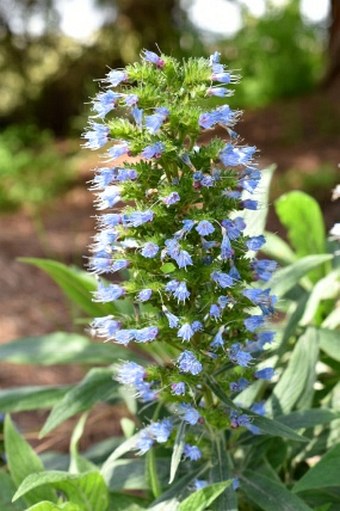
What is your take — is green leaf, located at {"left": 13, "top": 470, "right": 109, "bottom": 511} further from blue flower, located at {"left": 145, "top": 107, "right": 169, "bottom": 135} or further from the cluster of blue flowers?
blue flower, located at {"left": 145, "top": 107, "right": 169, "bottom": 135}

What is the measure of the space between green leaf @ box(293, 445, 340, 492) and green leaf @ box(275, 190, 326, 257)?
3.99 feet

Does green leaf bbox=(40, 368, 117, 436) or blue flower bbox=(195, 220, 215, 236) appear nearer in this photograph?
blue flower bbox=(195, 220, 215, 236)

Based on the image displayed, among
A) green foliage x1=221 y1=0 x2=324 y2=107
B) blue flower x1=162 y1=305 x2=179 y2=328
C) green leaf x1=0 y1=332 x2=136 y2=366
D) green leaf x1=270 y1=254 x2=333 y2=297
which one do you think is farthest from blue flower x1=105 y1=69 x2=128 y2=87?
green foliage x1=221 y1=0 x2=324 y2=107

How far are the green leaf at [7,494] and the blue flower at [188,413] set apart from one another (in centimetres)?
61

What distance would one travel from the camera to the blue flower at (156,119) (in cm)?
154

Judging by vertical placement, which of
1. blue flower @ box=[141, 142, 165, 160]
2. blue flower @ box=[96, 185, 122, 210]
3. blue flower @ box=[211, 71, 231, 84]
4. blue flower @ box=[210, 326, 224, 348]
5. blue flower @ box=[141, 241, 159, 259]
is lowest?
blue flower @ box=[210, 326, 224, 348]

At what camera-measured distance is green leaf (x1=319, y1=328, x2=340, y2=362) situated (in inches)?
91.6

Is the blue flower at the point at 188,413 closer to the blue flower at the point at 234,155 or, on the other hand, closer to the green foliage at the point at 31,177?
the blue flower at the point at 234,155

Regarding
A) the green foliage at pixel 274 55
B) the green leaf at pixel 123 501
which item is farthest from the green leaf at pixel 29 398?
the green foliage at pixel 274 55

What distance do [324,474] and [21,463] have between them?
82cm

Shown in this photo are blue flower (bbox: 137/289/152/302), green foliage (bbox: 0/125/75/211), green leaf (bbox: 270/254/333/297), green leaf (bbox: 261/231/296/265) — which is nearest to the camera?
blue flower (bbox: 137/289/152/302)

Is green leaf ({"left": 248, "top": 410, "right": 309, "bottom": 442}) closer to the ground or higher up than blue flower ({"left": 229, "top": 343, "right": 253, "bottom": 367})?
closer to the ground

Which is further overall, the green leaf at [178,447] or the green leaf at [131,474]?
the green leaf at [131,474]

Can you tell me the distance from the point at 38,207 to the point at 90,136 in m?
6.02
